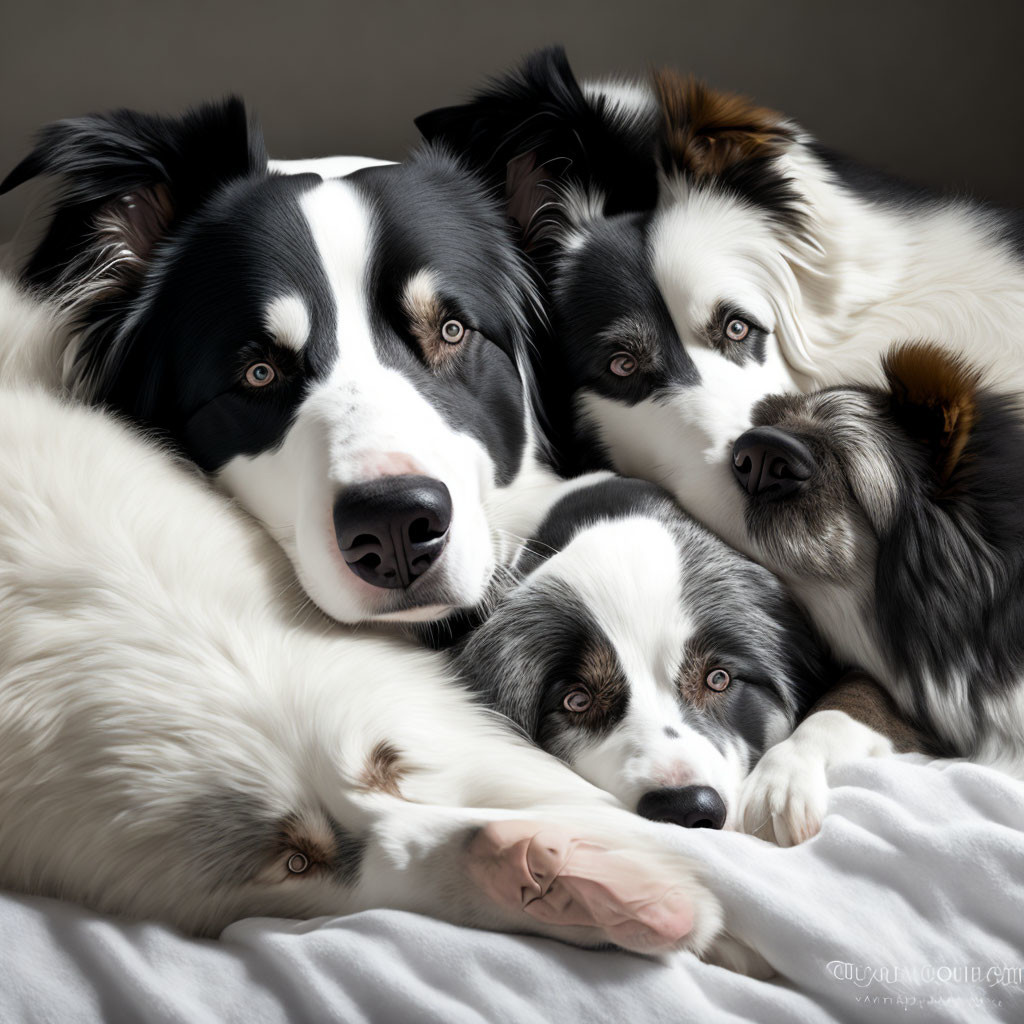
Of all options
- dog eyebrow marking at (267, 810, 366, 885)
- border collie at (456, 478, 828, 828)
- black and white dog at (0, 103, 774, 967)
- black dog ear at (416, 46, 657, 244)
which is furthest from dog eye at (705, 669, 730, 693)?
black dog ear at (416, 46, 657, 244)

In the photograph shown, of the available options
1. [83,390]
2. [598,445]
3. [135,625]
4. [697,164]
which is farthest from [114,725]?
[697,164]

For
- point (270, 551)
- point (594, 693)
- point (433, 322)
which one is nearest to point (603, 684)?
point (594, 693)

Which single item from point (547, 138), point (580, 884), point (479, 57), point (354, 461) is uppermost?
point (479, 57)

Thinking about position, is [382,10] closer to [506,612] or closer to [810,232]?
[810,232]

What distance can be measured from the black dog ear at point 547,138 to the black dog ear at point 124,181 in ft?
1.14

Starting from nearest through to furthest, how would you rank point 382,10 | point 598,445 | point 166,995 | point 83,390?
1. point 166,995
2. point 83,390
3. point 598,445
4. point 382,10

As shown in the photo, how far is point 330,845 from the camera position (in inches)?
46.5

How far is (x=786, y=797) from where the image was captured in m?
1.22

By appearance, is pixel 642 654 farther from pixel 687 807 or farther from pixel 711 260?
pixel 711 260

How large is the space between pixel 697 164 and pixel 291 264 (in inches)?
27.2

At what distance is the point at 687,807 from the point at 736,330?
30.9 inches

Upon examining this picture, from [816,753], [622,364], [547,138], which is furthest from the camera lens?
[547,138]

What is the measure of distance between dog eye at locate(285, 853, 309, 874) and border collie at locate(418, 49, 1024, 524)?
2.39 feet

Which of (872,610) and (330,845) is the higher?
(872,610)
